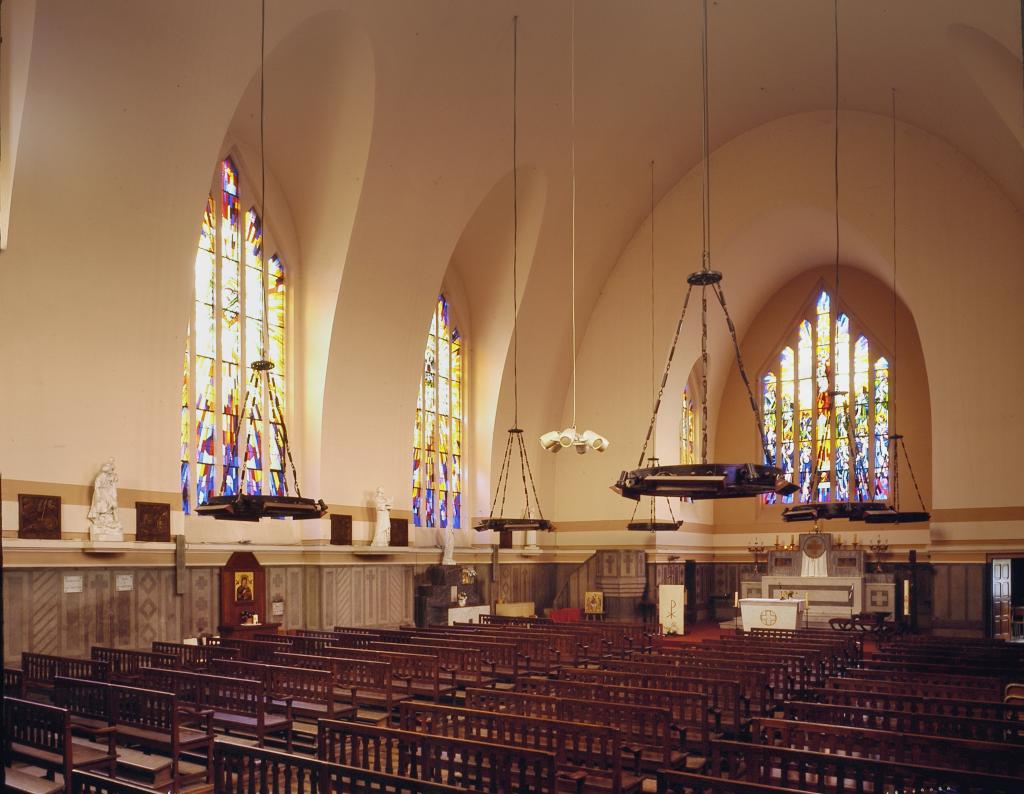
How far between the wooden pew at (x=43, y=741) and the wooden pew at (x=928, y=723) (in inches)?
191

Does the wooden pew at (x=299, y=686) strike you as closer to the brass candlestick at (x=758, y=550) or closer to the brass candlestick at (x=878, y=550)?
the brass candlestick at (x=878, y=550)

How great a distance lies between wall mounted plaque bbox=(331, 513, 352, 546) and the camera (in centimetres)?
1731

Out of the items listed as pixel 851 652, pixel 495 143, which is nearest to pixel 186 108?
pixel 495 143

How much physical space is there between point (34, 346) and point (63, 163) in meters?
2.34

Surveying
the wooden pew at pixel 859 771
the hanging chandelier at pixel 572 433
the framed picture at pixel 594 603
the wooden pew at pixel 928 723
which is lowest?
the framed picture at pixel 594 603

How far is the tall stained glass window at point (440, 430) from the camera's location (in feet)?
67.9

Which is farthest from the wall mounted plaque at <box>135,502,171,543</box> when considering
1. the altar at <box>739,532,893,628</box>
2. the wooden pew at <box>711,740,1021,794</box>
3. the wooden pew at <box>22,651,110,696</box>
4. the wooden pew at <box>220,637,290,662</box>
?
the altar at <box>739,532,893,628</box>

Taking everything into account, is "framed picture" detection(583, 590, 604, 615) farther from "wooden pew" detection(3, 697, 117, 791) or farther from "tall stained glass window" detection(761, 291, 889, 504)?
"wooden pew" detection(3, 697, 117, 791)

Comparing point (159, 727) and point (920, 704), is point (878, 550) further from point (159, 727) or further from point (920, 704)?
point (159, 727)

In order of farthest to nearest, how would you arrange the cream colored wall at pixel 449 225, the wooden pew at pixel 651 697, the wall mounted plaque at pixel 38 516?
the cream colored wall at pixel 449 225 → the wall mounted plaque at pixel 38 516 → the wooden pew at pixel 651 697

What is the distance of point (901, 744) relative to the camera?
585 centimetres

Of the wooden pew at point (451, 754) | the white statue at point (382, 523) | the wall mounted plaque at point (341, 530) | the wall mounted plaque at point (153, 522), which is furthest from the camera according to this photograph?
the white statue at point (382, 523)

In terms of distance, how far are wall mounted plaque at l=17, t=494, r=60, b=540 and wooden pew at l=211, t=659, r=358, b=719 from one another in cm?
418

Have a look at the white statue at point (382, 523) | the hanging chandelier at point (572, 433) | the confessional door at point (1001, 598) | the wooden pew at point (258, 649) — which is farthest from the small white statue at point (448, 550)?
the confessional door at point (1001, 598)
